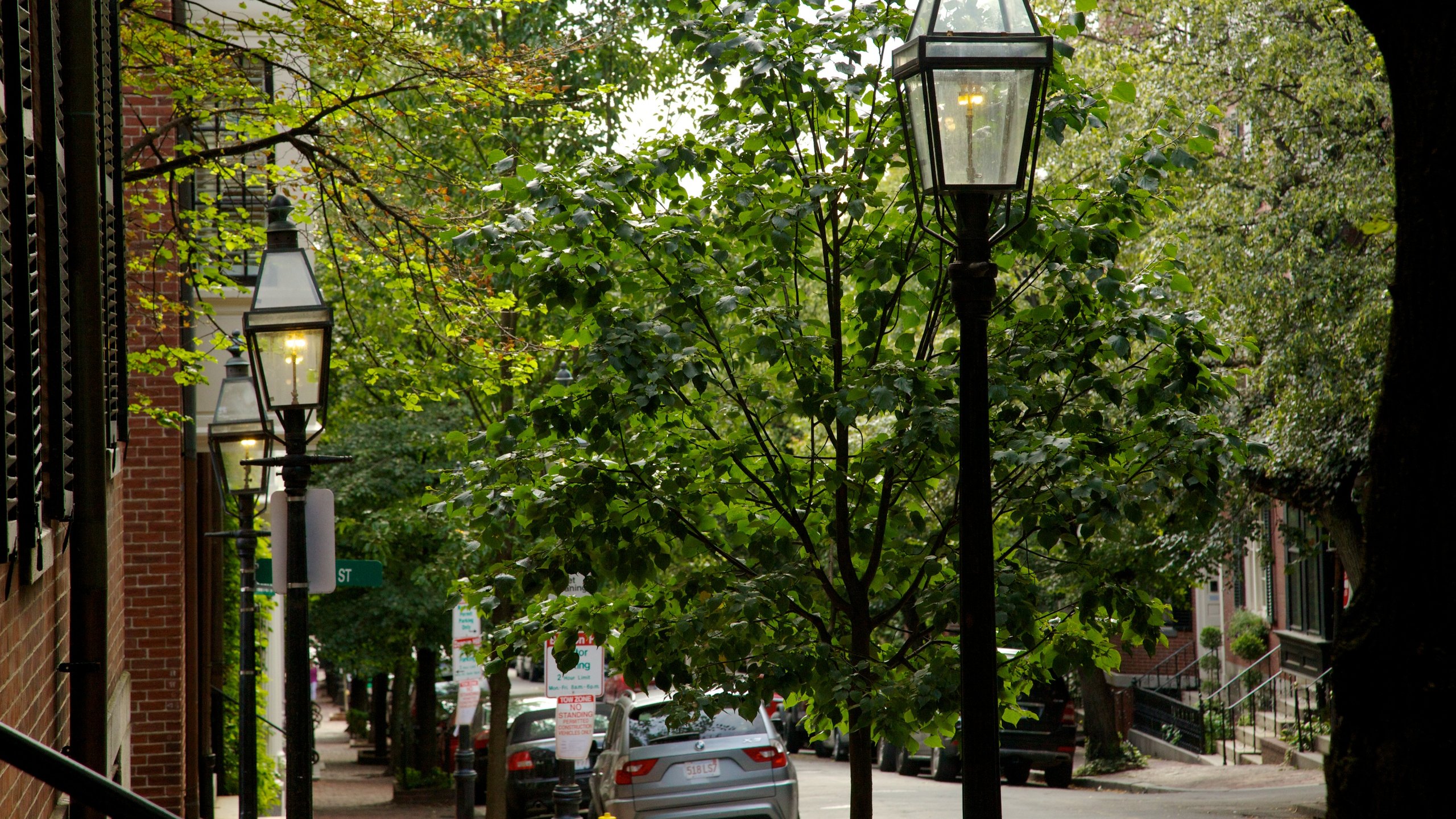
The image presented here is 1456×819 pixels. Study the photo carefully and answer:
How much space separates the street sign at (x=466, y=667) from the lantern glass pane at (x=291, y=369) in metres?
7.78

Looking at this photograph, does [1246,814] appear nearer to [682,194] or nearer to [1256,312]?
[1256,312]

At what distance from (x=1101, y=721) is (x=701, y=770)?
12.7 metres

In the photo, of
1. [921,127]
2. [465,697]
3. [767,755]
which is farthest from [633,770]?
[921,127]

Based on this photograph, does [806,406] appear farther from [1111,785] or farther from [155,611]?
[1111,785]

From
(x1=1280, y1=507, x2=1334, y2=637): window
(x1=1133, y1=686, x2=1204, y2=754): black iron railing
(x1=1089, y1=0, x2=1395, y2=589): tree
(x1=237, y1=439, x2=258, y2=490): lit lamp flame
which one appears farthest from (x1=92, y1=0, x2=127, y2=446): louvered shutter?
(x1=1133, y1=686, x2=1204, y2=754): black iron railing

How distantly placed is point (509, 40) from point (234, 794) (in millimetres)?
10905

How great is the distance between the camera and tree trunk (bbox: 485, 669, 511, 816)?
52.5 ft

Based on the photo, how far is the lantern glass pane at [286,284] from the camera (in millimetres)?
7137

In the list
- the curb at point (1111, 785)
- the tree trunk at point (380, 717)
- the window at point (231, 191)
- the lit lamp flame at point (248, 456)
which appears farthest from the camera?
the tree trunk at point (380, 717)

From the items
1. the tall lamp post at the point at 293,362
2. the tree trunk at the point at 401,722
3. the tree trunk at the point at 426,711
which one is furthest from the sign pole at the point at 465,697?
the tree trunk at the point at 401,722

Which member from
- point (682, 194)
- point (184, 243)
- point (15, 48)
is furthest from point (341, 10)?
point (15, 48)

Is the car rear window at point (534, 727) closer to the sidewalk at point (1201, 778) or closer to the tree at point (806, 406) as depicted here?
the sidewalk at point (1201, 778)

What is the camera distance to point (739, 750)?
14.0 metres

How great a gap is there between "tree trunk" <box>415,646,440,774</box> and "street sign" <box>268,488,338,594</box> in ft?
57.3
